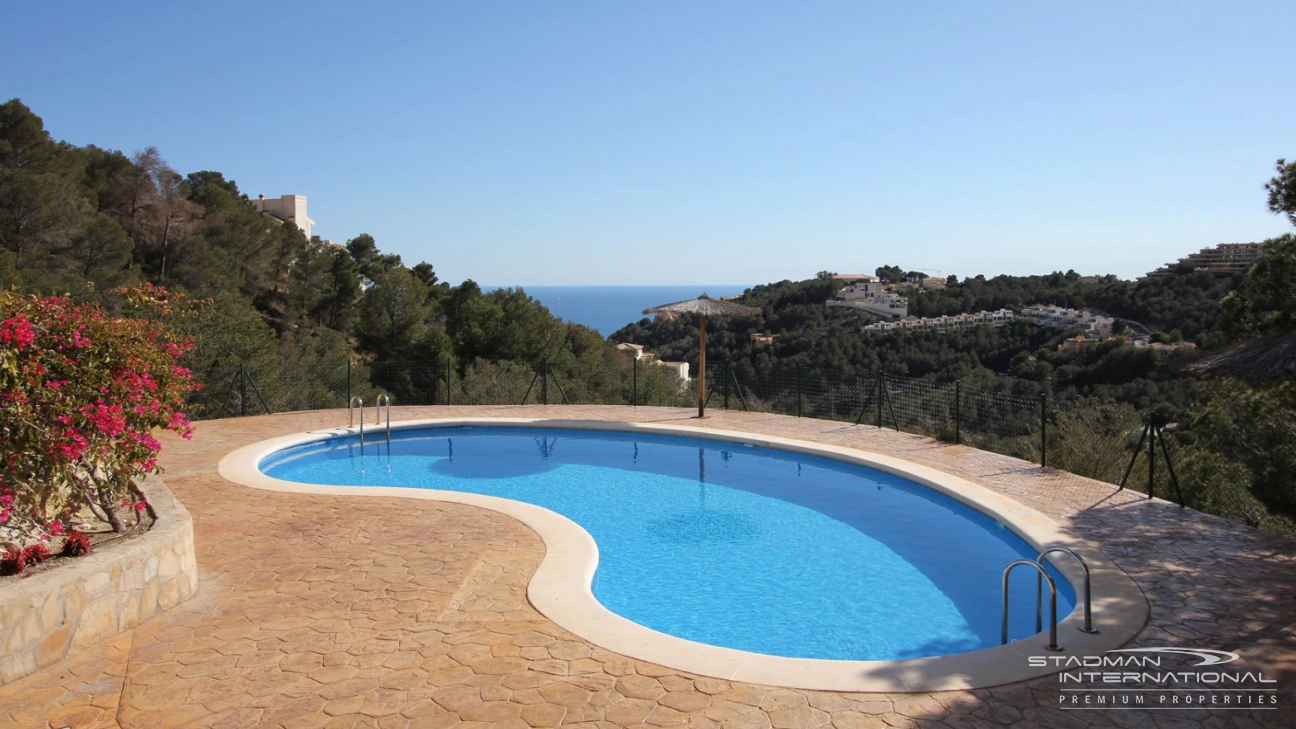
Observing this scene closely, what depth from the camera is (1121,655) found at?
15.9ft

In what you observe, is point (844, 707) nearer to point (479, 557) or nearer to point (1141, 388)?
point (479, 557)

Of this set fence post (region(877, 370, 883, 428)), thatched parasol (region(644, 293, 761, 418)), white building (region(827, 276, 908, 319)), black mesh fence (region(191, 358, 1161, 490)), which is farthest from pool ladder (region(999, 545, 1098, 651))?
white building (region(827, 276, 908, 319))

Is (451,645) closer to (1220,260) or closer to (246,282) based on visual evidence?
(1220,260)

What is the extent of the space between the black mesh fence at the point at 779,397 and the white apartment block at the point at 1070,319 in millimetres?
8110

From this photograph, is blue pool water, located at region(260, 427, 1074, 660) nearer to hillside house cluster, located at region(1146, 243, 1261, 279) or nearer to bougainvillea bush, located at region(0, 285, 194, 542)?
bougainvillea bush, located at region(0, 285, 194, 542)

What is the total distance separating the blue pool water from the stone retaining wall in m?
3.36

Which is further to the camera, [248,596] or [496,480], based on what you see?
[496,480]

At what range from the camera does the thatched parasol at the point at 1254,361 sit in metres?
6.36

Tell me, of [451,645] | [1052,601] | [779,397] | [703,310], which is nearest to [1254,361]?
[1052,601]

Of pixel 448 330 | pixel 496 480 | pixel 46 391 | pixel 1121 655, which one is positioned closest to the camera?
pixel 1121 655

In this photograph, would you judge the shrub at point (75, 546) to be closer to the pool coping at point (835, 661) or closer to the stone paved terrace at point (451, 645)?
the stone paved terrace at point (451, 645)

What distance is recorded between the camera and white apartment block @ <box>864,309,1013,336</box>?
1110 inches

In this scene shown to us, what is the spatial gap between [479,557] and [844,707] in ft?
11.8

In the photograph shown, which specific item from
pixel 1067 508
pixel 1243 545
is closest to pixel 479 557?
pixel 1067 508
